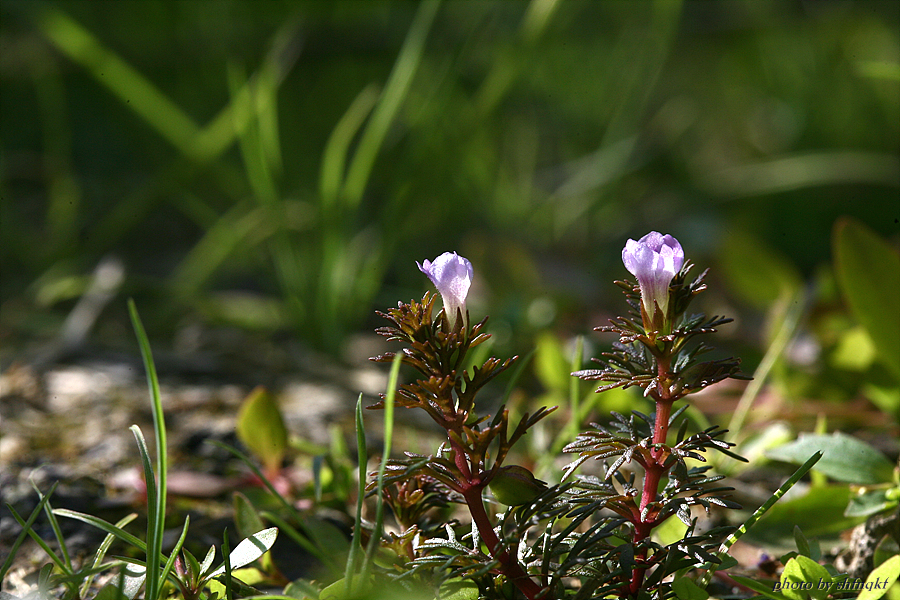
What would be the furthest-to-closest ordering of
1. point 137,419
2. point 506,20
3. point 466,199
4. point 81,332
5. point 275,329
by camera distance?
point 466,199, point 506,20, point 275,329, point 81,332, point 137,419

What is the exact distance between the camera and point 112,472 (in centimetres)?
73

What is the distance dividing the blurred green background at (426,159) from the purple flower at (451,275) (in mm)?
470

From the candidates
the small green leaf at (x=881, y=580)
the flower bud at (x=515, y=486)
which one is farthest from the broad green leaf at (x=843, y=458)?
the flower bud at (x=515, y=486)

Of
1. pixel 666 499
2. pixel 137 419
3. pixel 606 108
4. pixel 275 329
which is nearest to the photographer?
pixel 666 499

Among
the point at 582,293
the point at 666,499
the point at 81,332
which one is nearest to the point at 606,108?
the point at 582,293

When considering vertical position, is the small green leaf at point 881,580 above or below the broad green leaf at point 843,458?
below

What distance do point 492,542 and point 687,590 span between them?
0.12 metres

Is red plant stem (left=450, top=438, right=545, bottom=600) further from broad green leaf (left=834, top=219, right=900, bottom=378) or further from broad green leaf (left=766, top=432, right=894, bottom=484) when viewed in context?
broad green leaf (left=834, top=219, right=900, bottom=378)

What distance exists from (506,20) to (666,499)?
1264 mm

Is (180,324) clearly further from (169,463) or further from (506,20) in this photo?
(506,20)

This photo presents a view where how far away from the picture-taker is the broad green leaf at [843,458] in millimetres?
552

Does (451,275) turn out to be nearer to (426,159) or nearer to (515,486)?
(515,486)

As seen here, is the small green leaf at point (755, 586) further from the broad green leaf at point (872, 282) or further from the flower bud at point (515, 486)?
the broad green leaf at point (872, 282)

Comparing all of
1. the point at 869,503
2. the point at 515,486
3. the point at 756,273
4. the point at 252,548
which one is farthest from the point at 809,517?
the point at 756,273
